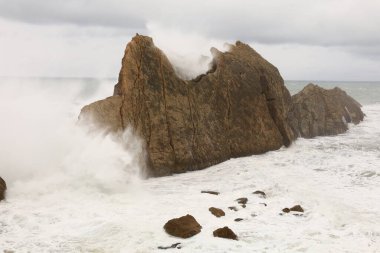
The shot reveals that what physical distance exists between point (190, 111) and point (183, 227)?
25.1 ft

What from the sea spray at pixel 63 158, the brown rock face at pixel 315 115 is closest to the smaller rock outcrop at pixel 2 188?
the sea spray at pixel 63 158

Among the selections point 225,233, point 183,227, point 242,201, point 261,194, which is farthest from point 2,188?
point 261,194

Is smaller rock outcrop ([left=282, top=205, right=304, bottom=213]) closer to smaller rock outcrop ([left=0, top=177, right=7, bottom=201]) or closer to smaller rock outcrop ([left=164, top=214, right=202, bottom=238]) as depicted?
smaller rock outcrop ([left=164, top=214, right=202, bottom=238])

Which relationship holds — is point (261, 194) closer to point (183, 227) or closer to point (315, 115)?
point (183, 227)

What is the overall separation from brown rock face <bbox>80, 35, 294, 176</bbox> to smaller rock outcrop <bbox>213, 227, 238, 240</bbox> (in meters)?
5.85

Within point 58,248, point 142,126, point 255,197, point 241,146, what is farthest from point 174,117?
point 58,248

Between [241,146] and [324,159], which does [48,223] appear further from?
[324,159]

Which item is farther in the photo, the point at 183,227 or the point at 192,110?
the point at 192,110

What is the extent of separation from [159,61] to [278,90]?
7.03 m

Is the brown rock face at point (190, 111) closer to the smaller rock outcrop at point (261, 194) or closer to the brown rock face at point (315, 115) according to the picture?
the smaller rock outcrop at point (261, 194)

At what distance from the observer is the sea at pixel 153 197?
873 centimetres

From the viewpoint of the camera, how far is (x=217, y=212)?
407 inches

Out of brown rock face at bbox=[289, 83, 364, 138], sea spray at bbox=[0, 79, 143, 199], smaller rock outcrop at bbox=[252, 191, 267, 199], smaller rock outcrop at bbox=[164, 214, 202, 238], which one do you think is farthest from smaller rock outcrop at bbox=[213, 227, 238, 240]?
brown rock face at bbox=[289, 83, 364, 138]

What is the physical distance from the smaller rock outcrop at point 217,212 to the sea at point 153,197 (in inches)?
5.4
